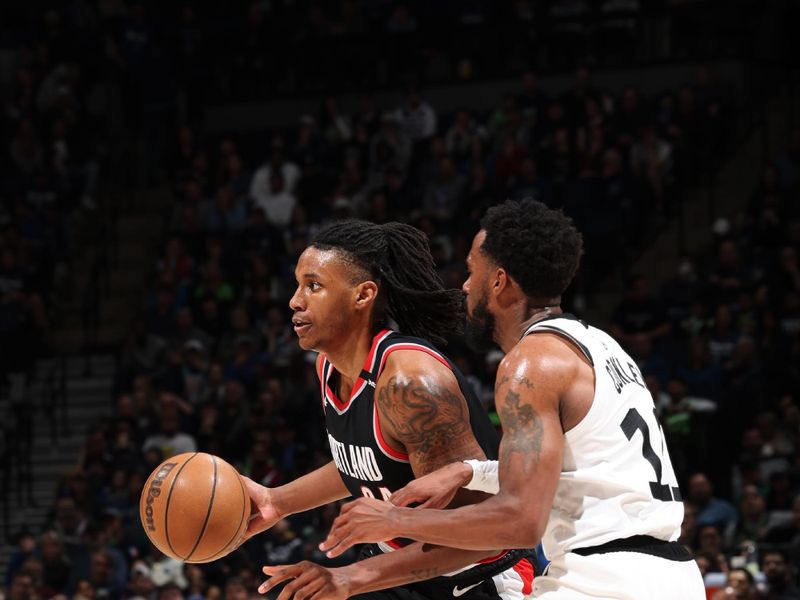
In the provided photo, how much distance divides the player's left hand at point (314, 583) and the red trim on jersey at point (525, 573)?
927 mm

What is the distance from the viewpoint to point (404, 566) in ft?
14.7

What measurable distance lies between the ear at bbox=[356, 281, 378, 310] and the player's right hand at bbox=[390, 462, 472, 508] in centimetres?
87

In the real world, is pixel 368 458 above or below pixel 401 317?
below

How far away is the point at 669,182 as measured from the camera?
15.1m

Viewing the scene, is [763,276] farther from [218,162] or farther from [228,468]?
[228,468]

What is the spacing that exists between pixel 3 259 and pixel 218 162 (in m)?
3.25

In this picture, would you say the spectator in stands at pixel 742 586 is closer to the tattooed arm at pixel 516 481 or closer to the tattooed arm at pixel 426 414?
the tattooed arm at pixel 426 414

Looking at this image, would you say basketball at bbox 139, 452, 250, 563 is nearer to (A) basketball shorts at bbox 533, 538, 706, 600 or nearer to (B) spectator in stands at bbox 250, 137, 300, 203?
(A) basketball shorts at bbox 533, 538, 706, 600

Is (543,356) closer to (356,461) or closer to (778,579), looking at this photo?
(356,461)

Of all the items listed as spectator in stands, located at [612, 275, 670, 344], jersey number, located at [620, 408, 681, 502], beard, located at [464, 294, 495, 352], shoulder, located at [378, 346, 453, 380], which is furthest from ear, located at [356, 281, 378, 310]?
spectator in stands, located at [612, 275, 670, 344]

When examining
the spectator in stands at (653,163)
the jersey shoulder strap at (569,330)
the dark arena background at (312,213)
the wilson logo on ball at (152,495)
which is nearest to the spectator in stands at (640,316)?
the dark arena background at (312,213)

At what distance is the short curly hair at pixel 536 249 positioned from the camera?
4.30 metres

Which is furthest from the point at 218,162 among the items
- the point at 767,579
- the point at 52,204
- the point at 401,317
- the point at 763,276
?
the point at 401,317

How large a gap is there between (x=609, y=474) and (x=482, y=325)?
0.69m
